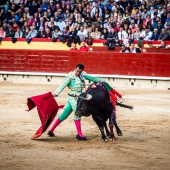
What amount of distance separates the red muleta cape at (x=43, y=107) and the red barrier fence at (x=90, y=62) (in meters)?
9.26

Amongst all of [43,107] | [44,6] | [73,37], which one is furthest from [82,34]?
[43,107]

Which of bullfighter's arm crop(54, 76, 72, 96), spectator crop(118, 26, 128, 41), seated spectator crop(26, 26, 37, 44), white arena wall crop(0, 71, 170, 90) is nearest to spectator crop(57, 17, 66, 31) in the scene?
seated spectator crop(26, 26, 37, 44)

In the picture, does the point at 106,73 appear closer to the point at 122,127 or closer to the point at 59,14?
the point at 59,14

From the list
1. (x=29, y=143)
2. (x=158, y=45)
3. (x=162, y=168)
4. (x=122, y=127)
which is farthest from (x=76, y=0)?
(x=162, y=168)

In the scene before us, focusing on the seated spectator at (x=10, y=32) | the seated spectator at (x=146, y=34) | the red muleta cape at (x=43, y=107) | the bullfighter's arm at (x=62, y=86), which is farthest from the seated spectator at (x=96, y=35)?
the bullfighter's arm at (x=62, y=86)

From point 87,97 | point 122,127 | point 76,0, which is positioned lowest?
point 122,127

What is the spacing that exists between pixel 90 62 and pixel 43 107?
10.2 meters

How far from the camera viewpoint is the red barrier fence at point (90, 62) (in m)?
19.5

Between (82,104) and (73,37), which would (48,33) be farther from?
(82,104)

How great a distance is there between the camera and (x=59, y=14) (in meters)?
21.2

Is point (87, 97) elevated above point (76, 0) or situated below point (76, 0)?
below

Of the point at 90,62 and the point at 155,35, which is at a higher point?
the point at 155,35

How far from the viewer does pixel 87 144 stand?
982 centimetres

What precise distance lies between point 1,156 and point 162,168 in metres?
2.17
